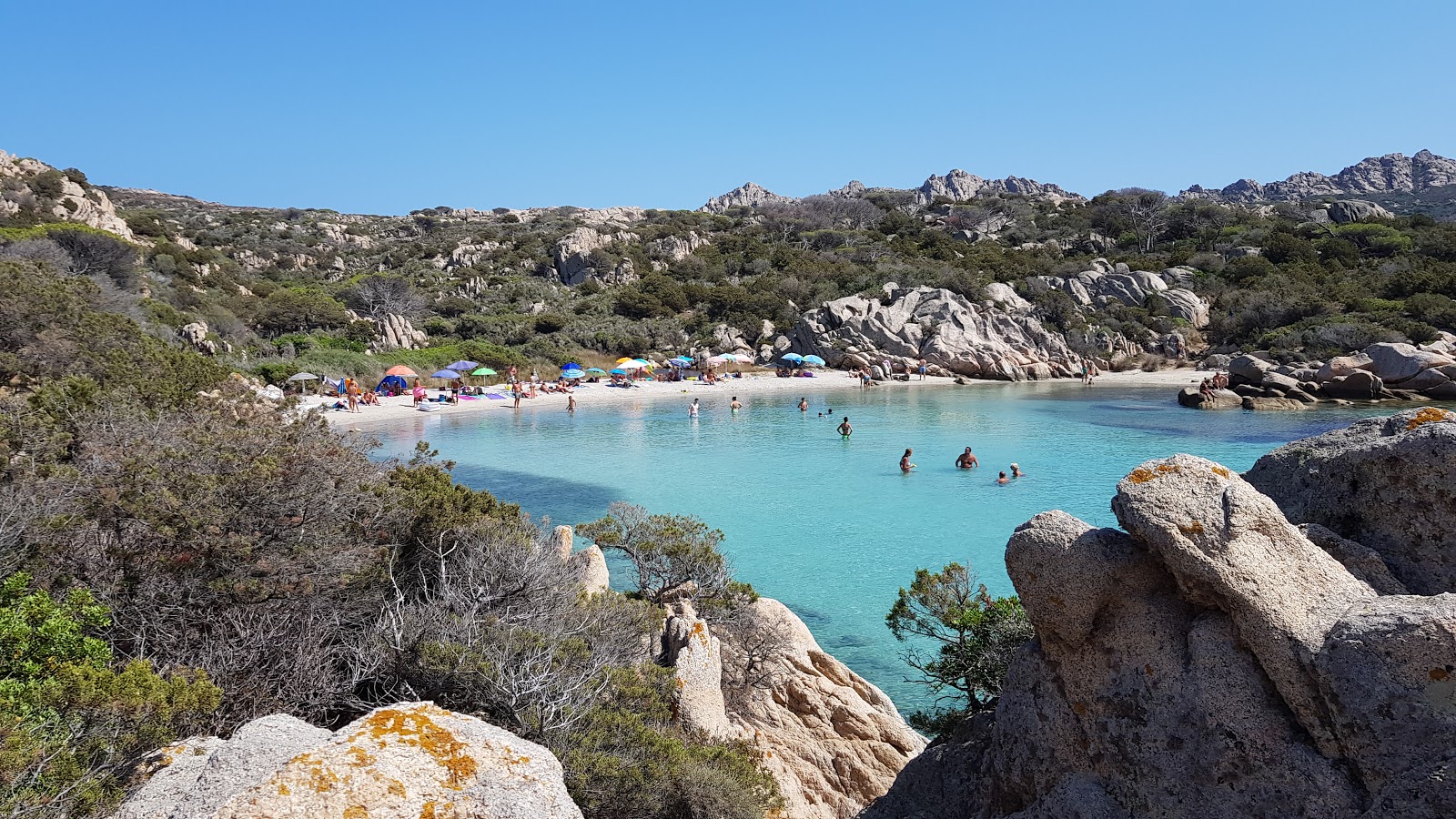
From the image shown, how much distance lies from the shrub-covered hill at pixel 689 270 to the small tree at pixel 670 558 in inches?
979

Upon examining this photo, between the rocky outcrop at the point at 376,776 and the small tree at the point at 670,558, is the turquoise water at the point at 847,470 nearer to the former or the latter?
the small tree at the point at 670,558

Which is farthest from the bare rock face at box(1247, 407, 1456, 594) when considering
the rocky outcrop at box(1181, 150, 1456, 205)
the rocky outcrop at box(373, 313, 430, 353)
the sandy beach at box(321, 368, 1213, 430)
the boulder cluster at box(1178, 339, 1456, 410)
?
the rocky outcrop at box(1181, 150, 1456, 205)

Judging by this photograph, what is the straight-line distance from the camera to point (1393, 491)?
11.5 feet

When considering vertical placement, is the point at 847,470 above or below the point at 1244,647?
below

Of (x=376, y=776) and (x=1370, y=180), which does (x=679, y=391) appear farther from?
(x=1370, y=180)

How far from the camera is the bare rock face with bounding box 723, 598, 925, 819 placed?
18.9ft

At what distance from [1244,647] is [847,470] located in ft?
54.9

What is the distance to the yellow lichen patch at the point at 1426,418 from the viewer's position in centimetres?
352

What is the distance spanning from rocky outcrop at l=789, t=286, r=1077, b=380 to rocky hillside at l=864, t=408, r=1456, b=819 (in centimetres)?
4161

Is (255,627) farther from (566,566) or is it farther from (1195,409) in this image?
(1195,409)

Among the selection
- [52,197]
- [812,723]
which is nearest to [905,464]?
[812,723]

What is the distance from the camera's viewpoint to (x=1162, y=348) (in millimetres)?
48562

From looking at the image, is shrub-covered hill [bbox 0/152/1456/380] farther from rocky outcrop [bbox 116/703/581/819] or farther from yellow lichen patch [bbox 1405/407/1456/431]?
yellow lichen patch [bbox 1405/407/1456/431]

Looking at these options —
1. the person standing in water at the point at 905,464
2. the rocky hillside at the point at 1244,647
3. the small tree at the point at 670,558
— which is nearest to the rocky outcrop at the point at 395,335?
the person standing in water at the point at 905,464
